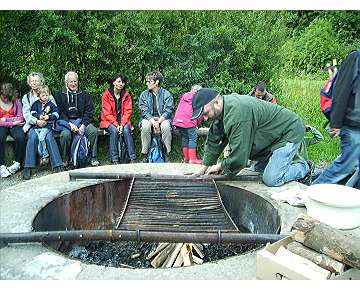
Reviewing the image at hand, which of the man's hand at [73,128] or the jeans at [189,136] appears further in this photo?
the jeans at [189,136]

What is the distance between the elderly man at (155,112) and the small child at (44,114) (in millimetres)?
1312

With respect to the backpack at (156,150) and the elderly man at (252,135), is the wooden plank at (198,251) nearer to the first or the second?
the elderly man at (252,135)

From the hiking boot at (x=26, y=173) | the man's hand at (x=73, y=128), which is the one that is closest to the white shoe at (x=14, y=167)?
the hiking boot at (x=26, y=173)

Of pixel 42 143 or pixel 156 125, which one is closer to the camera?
pixel 42 143

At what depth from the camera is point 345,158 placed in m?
4.81

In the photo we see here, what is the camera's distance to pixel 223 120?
4.05 metres

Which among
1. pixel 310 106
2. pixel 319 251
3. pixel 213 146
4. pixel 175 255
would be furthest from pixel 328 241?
pixel 310 106

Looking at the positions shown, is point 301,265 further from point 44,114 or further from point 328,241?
point 44,114

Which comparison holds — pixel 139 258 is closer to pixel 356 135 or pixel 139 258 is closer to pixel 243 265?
pixel 243 265

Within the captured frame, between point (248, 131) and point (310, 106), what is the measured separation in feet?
18.9

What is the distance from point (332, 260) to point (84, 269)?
1.42m

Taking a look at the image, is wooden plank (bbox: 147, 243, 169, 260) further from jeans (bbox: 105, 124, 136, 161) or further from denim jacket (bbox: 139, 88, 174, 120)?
denim jacket (bbox: 139, 88, 174, 120)

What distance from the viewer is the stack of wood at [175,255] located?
369 cm
